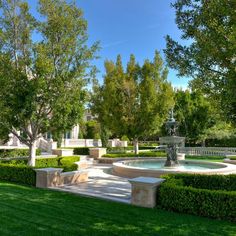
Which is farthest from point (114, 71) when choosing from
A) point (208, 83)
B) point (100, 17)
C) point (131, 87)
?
point (208, 83)

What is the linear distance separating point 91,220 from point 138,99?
60.6ft

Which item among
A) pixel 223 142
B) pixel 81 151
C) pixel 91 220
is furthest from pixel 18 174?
pixel 223 142

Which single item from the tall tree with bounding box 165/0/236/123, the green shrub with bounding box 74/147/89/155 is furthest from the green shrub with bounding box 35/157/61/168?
the tall tree with bounding box 165/0/236/123

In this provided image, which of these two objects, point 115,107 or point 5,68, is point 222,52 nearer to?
point 5,68

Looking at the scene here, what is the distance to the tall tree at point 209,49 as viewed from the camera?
276 inches

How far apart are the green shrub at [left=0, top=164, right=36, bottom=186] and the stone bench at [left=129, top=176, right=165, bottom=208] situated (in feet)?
17.7

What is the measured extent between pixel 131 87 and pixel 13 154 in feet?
37.1

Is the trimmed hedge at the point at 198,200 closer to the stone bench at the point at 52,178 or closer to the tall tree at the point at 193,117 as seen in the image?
the stone bench at the point at 52,178

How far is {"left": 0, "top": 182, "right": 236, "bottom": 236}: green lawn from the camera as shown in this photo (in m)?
6.56

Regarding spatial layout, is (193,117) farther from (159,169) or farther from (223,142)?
(159,169)

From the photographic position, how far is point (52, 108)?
14984 mm

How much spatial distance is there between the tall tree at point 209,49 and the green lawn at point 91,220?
3.30 meters

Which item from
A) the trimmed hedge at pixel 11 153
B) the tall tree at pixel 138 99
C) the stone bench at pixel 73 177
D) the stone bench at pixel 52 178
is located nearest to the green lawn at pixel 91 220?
the stone bench at pixel 52 178

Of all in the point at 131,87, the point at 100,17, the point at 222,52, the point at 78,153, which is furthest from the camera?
the point at 78,153
